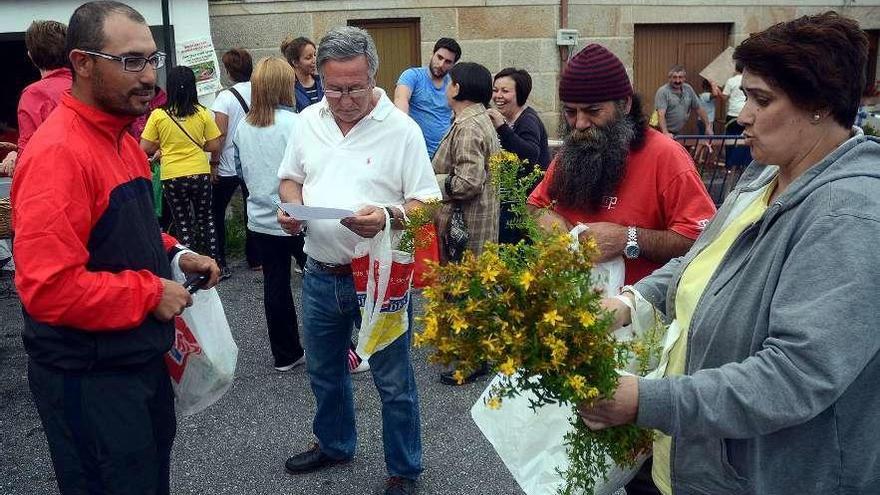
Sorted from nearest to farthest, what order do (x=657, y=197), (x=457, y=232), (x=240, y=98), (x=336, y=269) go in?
1. (x=657, y=197)
2. (x=336, y=269)
3. (x=457, y=232)
4. (x=240, y=98)

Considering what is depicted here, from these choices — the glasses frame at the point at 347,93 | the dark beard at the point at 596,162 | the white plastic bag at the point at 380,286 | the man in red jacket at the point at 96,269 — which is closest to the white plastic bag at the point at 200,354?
the man in red jacket at the point at 96,269

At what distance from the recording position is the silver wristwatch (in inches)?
108

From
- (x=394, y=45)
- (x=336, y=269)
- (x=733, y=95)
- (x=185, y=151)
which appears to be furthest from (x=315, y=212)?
(x=733, y=95)

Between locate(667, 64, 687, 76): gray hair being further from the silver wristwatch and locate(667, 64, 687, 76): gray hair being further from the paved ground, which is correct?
the silver wristwatch

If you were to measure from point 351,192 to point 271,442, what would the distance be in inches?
63.6

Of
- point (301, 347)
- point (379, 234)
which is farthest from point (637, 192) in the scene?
point (301, 347)

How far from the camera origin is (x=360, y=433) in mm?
4125

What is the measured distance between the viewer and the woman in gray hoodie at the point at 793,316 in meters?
1.46

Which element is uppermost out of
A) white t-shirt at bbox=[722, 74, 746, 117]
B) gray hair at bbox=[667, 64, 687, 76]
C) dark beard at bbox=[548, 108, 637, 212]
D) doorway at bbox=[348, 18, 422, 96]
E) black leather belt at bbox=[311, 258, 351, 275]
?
doorway at bbox=[348, 18, 422, 96]

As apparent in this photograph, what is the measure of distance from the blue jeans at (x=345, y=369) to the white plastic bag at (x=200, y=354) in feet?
1.96

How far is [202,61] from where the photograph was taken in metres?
8.22

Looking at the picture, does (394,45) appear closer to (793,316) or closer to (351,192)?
(351,192)

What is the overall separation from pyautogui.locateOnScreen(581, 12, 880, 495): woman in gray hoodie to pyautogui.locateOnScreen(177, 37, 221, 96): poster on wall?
732 cm

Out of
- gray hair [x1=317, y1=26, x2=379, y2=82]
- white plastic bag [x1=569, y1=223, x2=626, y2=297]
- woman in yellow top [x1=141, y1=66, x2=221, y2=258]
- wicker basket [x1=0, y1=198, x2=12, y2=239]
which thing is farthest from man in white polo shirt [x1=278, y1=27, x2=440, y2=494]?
woman in yellow top [x1=141, y1=66, x2=221, y2=258]
